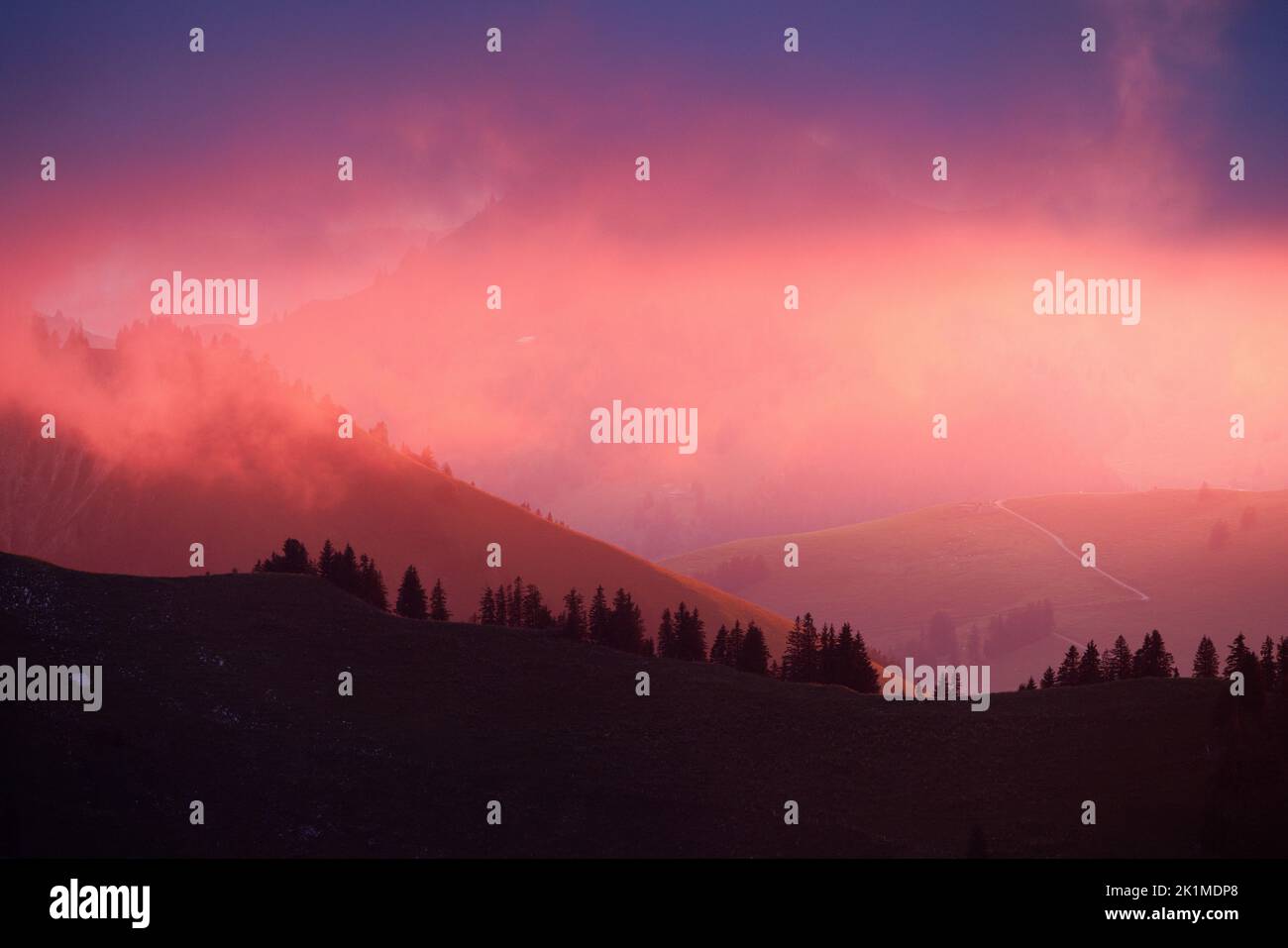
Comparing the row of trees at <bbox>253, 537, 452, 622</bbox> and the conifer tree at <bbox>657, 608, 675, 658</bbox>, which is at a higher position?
the row of trees at <bbox>253, 537, 452, 622</bbox>

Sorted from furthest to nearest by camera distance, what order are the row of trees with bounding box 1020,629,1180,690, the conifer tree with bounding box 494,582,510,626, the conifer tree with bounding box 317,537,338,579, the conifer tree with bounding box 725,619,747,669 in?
the conifer tree with bounding box 494,582,510,626
the conifer tree with bounding box 317,537,338,579
the conifer tree with bounding box 725,619,747,669
the row of trees with bounding box 1020,629,1180,690

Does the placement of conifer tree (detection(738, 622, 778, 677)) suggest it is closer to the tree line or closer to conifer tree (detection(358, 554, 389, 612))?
the tree line

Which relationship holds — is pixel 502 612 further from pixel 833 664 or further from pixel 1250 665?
pixel 1250 665

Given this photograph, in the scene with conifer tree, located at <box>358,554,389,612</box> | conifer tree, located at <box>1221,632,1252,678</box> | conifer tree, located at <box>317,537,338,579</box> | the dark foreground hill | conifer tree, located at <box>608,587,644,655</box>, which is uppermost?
conifer tree, located at <box>317,537,338,579</box>

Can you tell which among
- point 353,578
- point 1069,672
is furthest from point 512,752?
point 1069,672

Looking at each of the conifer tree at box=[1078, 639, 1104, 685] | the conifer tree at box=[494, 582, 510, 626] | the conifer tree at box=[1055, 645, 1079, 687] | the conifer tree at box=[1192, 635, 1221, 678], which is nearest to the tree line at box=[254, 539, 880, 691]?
the conifer tree at box=[494, 582, 510, 626]

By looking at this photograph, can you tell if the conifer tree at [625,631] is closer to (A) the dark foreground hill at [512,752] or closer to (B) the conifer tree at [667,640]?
(B) the conifer tree at [667,640]

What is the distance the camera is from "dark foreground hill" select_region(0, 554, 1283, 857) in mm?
78188

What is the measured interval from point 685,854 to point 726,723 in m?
20.1

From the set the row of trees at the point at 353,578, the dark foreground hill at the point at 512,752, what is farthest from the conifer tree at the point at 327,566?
the dark foreground hill at the point at 512,752

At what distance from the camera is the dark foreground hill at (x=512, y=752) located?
257 ft

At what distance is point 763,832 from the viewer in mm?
81750
